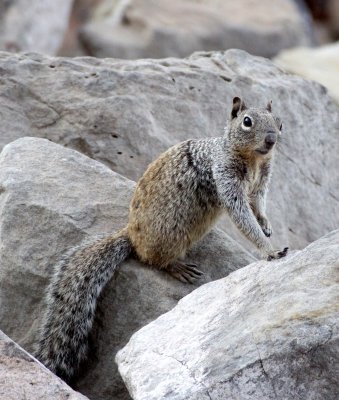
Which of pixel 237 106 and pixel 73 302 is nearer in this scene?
pixel 73 302

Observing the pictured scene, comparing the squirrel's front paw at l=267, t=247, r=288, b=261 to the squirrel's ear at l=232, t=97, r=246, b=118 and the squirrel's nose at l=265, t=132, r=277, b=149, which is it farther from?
the squirrel's ear at l=232, t=97, r=246, b=118

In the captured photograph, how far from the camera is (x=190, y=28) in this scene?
18734mm

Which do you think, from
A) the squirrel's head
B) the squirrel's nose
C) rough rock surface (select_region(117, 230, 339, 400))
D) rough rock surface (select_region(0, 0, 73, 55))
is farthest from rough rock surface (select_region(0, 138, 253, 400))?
rough rock surface (select_region(0, 0, 73, 55))

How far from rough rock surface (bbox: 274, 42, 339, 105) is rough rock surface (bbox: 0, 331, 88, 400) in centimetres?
1052

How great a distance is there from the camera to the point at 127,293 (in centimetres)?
648

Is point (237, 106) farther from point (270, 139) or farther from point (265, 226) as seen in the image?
point (265, 226)

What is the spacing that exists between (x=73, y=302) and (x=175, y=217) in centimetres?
92

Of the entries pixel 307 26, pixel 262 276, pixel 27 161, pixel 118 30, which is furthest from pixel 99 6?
pixel 262 276

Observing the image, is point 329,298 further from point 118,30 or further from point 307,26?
point 307,26

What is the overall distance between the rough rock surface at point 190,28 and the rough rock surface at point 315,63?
0.69 m

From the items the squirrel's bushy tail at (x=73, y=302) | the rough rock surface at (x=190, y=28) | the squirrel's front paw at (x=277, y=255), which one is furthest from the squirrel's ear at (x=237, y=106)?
the rough rock surface at (x=190, y=28)

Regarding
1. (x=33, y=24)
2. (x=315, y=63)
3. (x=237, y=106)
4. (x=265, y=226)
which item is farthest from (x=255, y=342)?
(x=33, y=24)

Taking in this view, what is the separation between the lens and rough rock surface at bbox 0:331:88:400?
4.68 metres

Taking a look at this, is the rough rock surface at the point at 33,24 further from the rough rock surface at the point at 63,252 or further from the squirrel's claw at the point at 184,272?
the squirrel's claw at the point at 184,272
